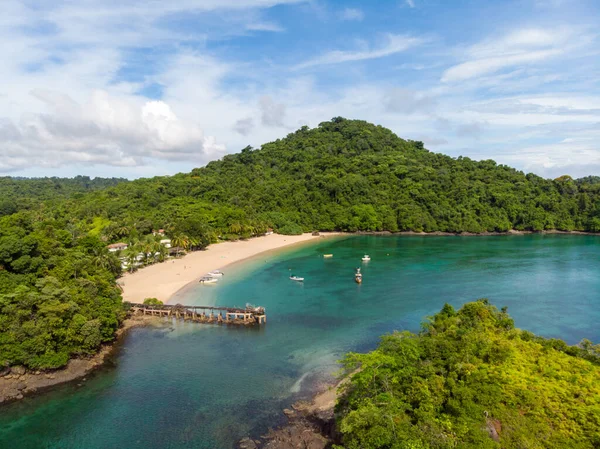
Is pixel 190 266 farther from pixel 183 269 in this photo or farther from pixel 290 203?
pixel 290 203

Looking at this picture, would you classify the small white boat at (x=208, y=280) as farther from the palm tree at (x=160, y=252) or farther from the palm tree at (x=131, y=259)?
the palm tree at (x=160, y=252)

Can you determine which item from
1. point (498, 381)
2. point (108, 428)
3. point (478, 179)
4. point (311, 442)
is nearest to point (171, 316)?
point (108, 428)

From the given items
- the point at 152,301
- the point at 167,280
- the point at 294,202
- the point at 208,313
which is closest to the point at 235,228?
the point at 294,202

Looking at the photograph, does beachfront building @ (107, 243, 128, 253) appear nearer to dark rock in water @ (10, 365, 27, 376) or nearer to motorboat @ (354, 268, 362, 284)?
dark rock in water @ (10, 365, 27, 376)

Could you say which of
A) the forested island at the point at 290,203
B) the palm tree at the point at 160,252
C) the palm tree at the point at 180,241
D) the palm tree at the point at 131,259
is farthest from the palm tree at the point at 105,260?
the palm tree at the point at 180,241

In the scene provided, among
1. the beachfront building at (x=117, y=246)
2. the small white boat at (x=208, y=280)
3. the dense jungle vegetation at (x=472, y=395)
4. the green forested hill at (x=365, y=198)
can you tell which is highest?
the green forested hill at (x=365, y=198)

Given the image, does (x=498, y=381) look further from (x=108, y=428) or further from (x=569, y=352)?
(x=108, y=428)
